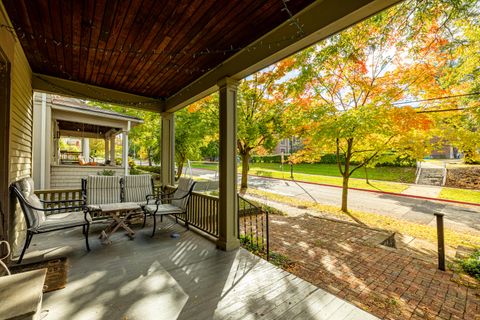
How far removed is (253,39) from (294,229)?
4.44 m

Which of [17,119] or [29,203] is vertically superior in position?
[17,119]

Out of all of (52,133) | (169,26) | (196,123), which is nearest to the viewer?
(169,26)

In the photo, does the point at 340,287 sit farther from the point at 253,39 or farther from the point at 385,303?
the point at 253,39

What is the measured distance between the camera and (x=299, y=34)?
90.1 inches

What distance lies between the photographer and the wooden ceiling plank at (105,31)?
2.25 m

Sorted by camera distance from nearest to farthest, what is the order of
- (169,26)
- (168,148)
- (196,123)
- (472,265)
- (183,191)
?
(169,26)
(472,265)
(183,191)
(168,148)
(196,123)

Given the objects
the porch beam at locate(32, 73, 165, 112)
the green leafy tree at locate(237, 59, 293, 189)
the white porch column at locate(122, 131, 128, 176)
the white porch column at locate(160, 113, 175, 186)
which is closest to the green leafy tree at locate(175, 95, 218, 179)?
the green leafy tree at locate(237, 59, 293, 189)

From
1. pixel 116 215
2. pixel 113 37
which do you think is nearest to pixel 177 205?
pixel 116 215

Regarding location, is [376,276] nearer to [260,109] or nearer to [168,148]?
[168,148]

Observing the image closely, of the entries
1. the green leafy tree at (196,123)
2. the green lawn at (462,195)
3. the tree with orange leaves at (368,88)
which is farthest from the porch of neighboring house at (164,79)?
the green lawn at (462,195)

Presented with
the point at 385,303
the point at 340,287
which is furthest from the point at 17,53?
the point at 385,303

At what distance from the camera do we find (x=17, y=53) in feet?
9.54

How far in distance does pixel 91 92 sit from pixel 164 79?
1735 mm

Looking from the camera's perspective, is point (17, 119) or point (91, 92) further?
point (91, 92)
